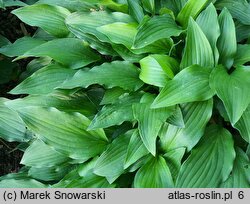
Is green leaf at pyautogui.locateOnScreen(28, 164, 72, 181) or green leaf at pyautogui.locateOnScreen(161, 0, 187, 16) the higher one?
green leaf at pyautogui.locateOnScreen(161, 0, 187, 16)

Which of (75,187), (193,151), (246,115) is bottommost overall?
(75,187)

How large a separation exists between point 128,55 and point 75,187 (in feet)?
2.16

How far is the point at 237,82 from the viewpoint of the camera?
5.60 ft

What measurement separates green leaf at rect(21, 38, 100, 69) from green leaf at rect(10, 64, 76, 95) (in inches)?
2.0

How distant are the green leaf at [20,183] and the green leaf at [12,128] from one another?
22cm

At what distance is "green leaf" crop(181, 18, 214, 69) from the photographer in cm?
180

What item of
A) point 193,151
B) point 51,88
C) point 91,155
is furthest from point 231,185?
point 51,88

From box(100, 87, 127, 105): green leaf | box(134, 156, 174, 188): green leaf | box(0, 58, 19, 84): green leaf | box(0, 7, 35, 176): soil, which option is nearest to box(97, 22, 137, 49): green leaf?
box(100, 87, 127, 105): green leaf

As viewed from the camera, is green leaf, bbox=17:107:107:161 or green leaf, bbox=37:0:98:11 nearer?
green leaf, bbox=17:107:107:161

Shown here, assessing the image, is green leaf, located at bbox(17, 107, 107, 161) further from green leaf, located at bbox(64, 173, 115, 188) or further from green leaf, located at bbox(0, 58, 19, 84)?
green leaf, located at bbox(0, 58, 19, 84)

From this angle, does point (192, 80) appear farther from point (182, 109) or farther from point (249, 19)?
point (249, 19)

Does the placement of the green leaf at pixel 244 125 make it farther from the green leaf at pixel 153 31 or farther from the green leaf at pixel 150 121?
the green leaf at pixel 153 31

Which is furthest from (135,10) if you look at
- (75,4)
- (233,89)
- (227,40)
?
(233,89)

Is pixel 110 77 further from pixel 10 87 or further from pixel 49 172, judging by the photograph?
pixel 10 87
